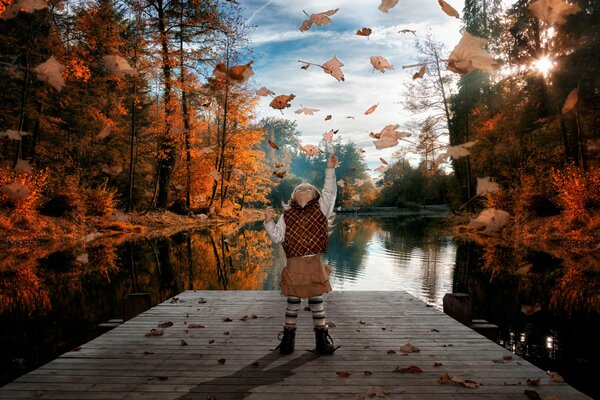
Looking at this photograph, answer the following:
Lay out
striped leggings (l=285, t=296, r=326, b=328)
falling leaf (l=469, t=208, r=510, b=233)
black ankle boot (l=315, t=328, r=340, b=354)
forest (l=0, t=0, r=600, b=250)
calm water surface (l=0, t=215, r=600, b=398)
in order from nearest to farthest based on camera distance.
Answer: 1. falling leaf (l=469, t=208, r=510, b=233)
2. black ankle boot (l=315, t=328, r=340, b=354)
3. striped leggings (l=285, t=296, r=326, b=328)
4. calm water surface (l=0, t=215, r=600, b=398)
5. forest (l=0, t=0, r=600, b=250)

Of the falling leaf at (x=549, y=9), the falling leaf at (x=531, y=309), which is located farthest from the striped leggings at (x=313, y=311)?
the falling leaf at (x=531, y=309)

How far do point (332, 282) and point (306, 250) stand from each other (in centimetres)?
759

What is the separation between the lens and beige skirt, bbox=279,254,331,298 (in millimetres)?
4590

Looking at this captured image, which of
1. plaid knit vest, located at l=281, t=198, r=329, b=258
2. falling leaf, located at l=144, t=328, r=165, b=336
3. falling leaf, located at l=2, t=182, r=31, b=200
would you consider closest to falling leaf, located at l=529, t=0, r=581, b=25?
plaid knit vest, located at l=281, t=198, r=329, b=258

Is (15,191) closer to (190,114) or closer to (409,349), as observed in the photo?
(409,349)

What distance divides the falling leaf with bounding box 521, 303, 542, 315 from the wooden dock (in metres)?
3.47

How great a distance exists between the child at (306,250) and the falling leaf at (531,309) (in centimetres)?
557

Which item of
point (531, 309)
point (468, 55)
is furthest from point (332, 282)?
point (468, 55)

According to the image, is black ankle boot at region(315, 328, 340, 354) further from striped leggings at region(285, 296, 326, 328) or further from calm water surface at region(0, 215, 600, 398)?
calm water surface at region(0, 215, 600, 398)

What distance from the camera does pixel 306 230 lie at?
471cm

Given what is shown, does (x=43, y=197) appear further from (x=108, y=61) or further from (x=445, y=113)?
(x=445, y=113)

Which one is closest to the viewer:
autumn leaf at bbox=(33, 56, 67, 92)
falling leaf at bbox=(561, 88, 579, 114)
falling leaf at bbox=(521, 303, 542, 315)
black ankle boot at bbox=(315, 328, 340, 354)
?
autumn leaf at bbox=(33, 56, 67, 92)

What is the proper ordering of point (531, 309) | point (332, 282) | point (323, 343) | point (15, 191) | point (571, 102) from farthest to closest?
point (332, 282)
point (571, 102)
point (531, 309)
point (323, 343)
point (15, 191)

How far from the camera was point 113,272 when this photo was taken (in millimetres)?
12609
